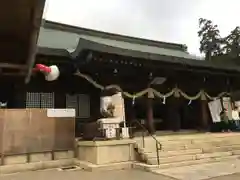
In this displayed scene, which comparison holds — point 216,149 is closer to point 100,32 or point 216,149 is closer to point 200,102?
point 200,102

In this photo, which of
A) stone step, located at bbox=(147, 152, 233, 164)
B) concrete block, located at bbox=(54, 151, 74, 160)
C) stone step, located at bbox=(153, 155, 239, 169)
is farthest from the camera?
concrete block, located at bbox=(54, 151, 74, 160)

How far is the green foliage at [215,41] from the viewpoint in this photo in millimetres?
39531

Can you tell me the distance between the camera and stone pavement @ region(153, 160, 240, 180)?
830cm

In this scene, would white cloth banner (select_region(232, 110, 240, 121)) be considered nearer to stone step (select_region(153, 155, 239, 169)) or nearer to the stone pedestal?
stone step (select_region(153, 155, 239, 169))

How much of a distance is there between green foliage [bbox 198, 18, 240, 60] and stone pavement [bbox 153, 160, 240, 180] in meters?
30.3

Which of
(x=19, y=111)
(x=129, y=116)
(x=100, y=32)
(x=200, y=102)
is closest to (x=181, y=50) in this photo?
(x=100, y=32)

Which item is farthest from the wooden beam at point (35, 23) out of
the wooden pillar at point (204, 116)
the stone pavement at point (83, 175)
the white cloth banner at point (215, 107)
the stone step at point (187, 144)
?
the white cloth banner at point (215, 107)

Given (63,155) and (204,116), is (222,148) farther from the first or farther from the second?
(63,155)

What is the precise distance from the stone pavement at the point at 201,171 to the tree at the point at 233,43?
99.5 ft

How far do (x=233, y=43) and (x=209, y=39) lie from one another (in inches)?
180

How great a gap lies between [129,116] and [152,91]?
1703 millimetres

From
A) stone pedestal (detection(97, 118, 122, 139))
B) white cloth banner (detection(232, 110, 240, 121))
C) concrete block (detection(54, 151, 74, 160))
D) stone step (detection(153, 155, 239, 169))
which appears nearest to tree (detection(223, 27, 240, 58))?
white cloth banner (detection(232, 110, 240, 121))

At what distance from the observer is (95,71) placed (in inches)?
485

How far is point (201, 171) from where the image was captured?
29.8 feet
